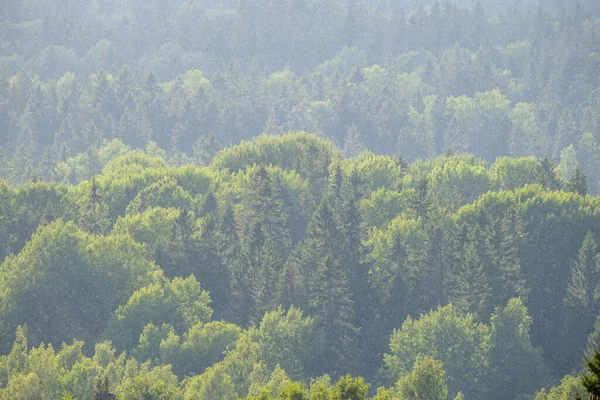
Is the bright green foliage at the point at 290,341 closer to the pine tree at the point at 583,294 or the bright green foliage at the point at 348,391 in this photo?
the pine tree at the point at 583,294

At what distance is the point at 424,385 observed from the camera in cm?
9056

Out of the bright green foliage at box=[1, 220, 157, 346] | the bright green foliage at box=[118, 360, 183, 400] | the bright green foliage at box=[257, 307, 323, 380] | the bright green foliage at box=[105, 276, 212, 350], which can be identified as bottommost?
the bright green foliage at box=[118, 360, 183, 400]

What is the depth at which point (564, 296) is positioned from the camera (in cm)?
12075

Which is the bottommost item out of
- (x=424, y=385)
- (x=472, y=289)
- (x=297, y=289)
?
(x=424, y=385)

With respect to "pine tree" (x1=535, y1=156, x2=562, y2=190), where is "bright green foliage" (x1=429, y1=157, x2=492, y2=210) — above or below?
above

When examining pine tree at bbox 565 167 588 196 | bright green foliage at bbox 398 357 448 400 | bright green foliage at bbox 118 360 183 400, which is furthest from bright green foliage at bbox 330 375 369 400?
pine tree at bbox 565 167 588 196

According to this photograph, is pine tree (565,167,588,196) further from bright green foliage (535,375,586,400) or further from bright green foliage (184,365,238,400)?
bright green foliage (184,365,238,400)

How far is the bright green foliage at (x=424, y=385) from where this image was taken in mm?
90375

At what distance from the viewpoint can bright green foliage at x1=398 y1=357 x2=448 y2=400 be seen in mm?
90375

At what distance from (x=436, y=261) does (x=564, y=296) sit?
13101mm

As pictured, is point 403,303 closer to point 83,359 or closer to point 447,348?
point 447,348

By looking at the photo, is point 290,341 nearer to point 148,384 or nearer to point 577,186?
point 148,384

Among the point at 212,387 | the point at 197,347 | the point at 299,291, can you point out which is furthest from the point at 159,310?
the point at 212,387

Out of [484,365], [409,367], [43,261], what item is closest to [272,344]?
[409,367]
